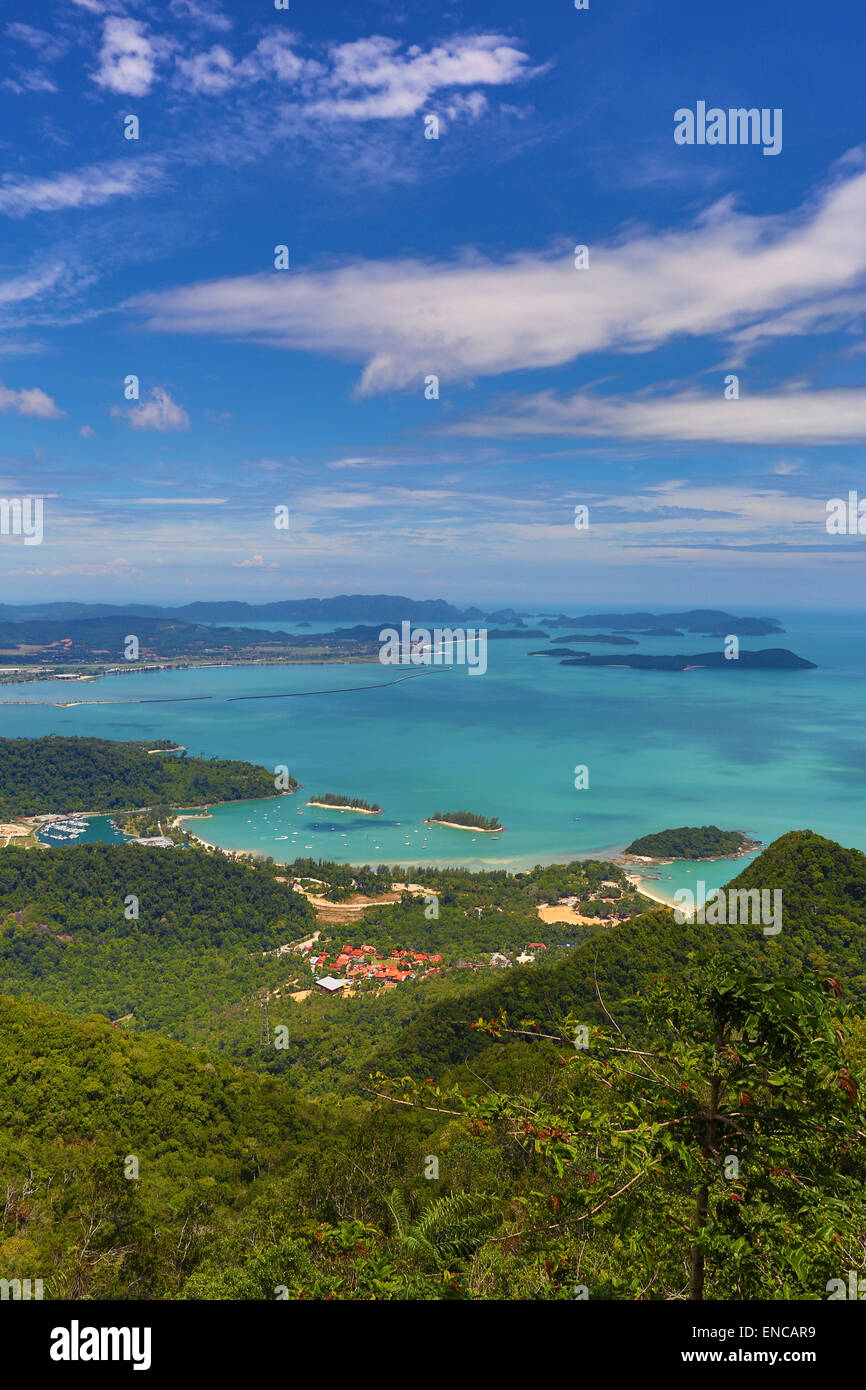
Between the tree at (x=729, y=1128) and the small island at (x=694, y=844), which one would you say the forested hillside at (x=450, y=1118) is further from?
the small island at (x=694, y=844)

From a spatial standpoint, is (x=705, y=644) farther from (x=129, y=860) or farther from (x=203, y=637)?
(x=129, y=860)

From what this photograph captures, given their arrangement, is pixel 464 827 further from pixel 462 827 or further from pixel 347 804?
pixel 347 804

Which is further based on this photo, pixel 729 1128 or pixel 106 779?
pixel 106 779

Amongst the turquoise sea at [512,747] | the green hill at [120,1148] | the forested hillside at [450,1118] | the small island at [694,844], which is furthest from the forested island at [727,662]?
the green hill at [120,1148]

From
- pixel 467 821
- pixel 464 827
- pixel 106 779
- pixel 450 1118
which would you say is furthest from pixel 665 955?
pixel 106 779

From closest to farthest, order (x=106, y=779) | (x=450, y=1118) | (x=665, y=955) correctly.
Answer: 1. (x=450, y=1118)
2. (x=665, y=955)
3. (x=106, y=779)
